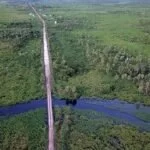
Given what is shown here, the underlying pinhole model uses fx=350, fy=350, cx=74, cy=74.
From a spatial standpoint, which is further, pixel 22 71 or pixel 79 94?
pixel 22 71

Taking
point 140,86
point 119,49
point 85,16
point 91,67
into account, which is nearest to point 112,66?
point 91,67

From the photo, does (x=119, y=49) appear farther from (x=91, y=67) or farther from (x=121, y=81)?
(x=121, y=81)

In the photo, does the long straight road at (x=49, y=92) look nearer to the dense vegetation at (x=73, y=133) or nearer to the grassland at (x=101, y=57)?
the dense vegetation at (x=73, y=133)

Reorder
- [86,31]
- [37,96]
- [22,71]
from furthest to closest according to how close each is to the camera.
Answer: [86,31] < [22,71] < [37,96]

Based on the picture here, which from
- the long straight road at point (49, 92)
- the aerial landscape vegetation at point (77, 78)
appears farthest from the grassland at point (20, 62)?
the long straight road at point (49, 92)

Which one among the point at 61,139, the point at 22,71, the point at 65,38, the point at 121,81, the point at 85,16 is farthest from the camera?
the point at 85,16

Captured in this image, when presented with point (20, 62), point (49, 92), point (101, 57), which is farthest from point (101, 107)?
point (20, 62)

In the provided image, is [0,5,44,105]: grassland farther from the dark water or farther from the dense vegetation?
the dense vegetation
